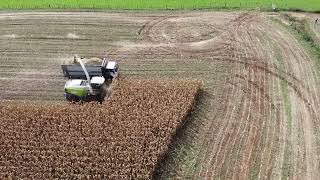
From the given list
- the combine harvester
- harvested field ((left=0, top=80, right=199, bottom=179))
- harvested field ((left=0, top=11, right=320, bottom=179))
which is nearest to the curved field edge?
harvested field ((left=0, top=11, right=320, bottom=179))

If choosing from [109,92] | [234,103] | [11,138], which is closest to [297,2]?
[234,103]

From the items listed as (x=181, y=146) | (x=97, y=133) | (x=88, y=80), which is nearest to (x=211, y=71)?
(x=88, y=80)

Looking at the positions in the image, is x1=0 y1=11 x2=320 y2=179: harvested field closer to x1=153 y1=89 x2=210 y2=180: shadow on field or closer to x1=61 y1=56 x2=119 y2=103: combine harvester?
x1=153 y1=89 x2=210 y2=180: shadow on field

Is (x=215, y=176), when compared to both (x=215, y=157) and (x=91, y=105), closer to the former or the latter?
(x=215, y=157)

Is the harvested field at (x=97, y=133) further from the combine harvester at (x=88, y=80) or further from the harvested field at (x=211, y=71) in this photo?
the combine harvester at (x=88, y=80)

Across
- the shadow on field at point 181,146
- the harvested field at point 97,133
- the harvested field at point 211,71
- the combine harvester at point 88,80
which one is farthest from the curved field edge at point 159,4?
the shadow on field at point 181,146

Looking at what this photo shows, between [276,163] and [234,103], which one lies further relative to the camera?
[234,103]
